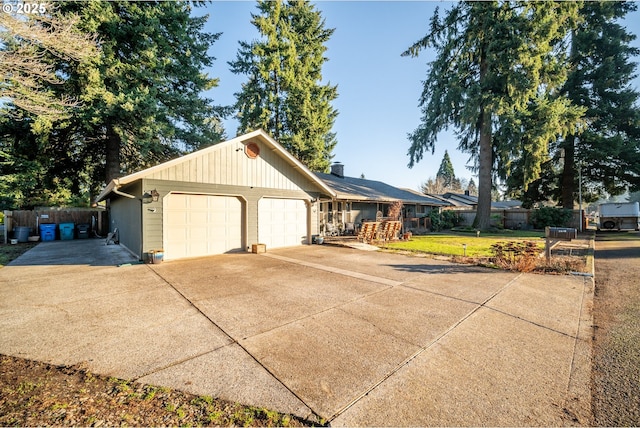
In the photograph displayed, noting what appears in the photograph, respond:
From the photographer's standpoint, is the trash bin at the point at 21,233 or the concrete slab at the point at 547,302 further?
the trash bin at the point at 21,233

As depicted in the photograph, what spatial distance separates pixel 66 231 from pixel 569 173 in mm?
37553

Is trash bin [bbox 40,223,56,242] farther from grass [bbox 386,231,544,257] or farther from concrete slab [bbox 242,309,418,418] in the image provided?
grass [bbox 386,231,544,257]

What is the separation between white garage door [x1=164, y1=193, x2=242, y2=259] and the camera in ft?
28.4

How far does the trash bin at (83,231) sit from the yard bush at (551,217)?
3197 cm

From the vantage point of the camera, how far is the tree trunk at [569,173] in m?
22.7

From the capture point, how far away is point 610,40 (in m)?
20.8

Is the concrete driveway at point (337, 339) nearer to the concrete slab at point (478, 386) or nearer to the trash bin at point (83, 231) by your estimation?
the concrete slab at point (478, 386)

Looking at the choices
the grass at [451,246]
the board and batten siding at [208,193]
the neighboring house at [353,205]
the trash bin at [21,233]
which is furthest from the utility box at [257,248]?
the trash bin at [21,233]

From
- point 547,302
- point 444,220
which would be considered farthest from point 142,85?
point 444,220

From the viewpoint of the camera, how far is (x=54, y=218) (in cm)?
1468

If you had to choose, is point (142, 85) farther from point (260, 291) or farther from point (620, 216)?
point (620, 216)

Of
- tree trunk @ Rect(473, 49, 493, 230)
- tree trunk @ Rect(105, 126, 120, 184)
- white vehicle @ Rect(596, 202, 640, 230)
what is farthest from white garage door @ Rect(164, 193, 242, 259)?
white vehicle @ Rect(596, 202, 640, 230)

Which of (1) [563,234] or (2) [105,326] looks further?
(1) [563,234]

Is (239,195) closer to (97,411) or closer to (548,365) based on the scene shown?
(97,411)
